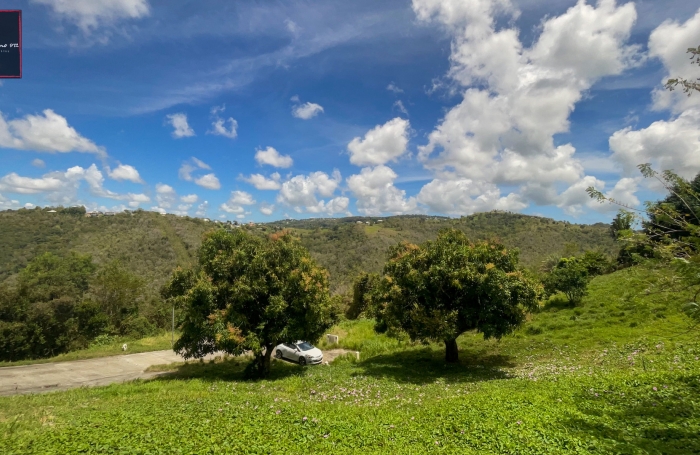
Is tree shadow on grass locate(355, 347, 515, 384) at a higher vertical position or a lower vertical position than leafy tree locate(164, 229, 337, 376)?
lower

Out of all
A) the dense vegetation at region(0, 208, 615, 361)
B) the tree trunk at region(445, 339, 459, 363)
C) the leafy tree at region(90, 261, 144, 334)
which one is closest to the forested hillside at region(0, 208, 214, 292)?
the dense vegetation at region(0, 208, 615, 361)

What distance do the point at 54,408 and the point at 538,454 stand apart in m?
12.0

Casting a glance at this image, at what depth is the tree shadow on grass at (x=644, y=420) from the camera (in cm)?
576

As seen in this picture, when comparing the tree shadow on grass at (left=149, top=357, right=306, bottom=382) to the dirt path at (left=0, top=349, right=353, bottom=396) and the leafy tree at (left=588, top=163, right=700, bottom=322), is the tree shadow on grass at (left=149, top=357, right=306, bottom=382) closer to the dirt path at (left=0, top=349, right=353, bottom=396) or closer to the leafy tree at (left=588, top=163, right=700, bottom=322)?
the dirt path at (left=0, top=349, right=353, bottom=396)

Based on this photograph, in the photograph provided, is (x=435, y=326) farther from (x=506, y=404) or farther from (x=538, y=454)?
(x=538, y=454)

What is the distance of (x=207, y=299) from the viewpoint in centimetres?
1479

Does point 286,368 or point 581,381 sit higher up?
point 581,381

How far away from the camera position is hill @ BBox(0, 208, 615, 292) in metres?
75.8

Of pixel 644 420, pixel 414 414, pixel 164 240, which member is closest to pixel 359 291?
pixel 414 414

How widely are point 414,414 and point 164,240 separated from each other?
3618 inches

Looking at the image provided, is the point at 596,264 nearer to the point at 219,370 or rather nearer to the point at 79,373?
the point at 219,370

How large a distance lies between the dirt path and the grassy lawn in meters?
4.84

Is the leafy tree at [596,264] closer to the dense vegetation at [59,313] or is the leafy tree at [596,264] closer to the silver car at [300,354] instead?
the silver car at [300,354]

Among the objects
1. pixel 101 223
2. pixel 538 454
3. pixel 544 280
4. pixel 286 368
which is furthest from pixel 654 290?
pixel 101 223
